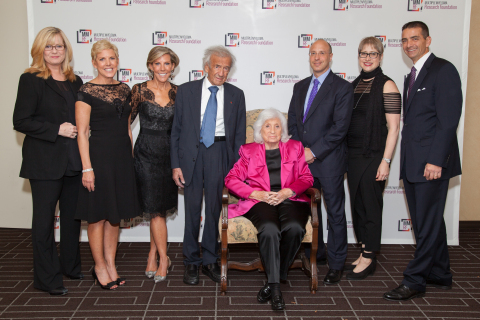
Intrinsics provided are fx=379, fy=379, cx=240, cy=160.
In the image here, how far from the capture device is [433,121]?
2.97m

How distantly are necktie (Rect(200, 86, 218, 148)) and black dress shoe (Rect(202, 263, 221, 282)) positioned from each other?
1.10 metres

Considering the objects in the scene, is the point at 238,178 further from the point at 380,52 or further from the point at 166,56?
the point at 380,52

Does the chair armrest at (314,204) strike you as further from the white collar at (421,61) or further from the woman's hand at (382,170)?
the white collar at (421,61)

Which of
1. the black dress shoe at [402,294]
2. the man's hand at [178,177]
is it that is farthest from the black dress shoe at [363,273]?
the man's hand at [178,177]

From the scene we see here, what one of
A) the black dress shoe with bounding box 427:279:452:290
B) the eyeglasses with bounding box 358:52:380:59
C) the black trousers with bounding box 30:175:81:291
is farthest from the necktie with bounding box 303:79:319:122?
the black trousers with bounding box 30:175:81:291

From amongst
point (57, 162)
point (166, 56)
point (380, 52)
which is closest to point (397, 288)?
point (380, 52)

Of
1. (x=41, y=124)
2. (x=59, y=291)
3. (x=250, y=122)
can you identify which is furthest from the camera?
(x=250, y=122)

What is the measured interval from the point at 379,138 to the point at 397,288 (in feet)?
4.07

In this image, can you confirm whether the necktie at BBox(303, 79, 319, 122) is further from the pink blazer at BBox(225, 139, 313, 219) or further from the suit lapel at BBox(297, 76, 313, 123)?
the pink blazer at BBox(225, 139, 313, 219)

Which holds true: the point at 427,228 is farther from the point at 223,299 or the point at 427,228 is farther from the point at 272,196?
the point at 223,299

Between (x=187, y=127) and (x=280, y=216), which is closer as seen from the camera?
(x=280, y=216)

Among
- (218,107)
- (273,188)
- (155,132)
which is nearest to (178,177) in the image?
(155,132)

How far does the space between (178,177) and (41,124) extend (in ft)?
3.81

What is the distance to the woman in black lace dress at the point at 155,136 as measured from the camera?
322cm
